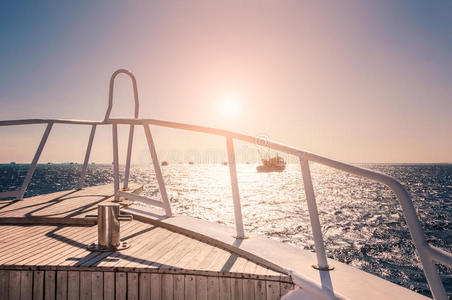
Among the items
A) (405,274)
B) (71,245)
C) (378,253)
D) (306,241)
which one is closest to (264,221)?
(306,241)

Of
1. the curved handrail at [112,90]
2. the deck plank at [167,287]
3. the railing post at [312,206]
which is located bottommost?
the deck plank at [167,287]

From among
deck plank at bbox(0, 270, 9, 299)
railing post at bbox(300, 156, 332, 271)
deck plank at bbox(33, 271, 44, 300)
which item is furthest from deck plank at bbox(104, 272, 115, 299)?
railing post at bbox(300, 156, 332, 271)

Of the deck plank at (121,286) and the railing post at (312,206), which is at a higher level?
the railing post at (312,206)

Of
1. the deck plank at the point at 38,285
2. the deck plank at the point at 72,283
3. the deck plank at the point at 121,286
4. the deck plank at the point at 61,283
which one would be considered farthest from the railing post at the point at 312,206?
the deck plank at the point at 38,285

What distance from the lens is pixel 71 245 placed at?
3.59 meters

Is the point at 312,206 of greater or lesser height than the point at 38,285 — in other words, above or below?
above

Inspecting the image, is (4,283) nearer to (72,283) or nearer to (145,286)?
(72,283)

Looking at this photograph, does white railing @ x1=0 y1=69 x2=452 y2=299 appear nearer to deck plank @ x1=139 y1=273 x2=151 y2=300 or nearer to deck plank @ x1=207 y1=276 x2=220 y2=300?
deck plank @ x1=207 y1=276 x2=220 y2=300

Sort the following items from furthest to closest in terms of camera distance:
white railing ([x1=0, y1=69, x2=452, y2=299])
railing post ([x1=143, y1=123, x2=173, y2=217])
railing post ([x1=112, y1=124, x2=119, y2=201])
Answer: railing post ([x1=112, y1=124, x2=119, y2=201])
railing post ([x1=143, y1=123, x2=173, y2=217])
white railing ([x1=0, y1=69, x2=452, y2=299])

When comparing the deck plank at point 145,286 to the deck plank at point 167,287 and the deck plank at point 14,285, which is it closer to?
the deck plank at point 167,287

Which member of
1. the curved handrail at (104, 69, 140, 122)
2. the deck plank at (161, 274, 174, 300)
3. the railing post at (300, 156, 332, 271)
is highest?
the curved handrail at (104, 69, 140, 122)

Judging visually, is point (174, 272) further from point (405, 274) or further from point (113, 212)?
point (405, 274)

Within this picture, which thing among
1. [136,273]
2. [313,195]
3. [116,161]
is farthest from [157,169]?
[313,195]

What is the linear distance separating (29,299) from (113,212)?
43.9 inches
